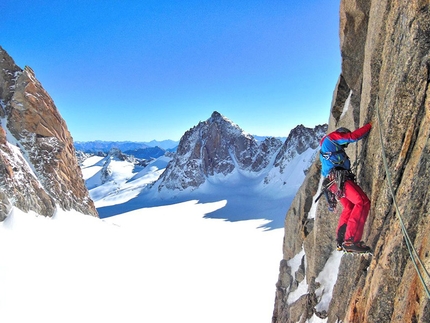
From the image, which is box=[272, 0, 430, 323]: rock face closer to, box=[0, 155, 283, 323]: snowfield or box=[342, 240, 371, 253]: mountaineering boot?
box=[342, 240, 371, 253]: mountaineering boot

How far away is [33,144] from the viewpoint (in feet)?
107

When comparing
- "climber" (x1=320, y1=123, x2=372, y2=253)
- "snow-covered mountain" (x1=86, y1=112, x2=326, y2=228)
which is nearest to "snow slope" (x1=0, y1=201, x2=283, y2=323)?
"climber" (x1=320, y1=123, x2=372, y2=253)

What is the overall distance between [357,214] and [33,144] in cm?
3727

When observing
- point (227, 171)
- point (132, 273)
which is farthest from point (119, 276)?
point (227, 171)

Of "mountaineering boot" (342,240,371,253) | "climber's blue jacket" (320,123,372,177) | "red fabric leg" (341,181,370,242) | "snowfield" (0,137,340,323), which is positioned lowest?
"snowfield" (0,137,340,323)

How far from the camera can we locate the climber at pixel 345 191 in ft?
17.4

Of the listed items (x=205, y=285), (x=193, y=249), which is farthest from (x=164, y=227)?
(x=205, y=285)

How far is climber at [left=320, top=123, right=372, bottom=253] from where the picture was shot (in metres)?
5.29

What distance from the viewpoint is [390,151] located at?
199 inches

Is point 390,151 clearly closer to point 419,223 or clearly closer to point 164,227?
point 419,223

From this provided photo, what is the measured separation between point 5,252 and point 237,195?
7085 centimetres

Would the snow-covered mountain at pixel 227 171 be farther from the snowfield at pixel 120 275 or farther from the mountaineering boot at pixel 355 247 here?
the mountaineering boot at pixel 355 247

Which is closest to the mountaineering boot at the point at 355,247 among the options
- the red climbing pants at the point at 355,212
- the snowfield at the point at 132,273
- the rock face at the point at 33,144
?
the red climbing pants at the point at 355,212

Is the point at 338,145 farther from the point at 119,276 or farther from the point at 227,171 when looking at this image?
the point at 227,171
